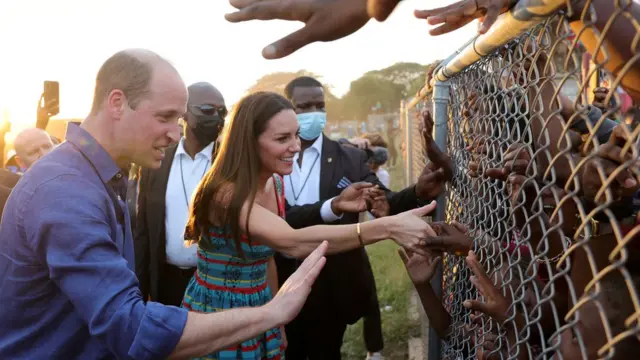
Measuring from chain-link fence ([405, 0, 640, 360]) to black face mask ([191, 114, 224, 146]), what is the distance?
80.4 inches

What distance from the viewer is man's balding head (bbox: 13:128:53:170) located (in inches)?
198

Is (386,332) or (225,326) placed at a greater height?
(225,326)

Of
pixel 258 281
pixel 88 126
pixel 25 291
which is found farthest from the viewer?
pixel 258 281

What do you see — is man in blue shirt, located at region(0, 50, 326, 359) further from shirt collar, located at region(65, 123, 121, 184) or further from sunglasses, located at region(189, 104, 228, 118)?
sunglasses, located at region(189, 104, 228, 118)

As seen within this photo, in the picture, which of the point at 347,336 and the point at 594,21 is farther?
the point at 347,336

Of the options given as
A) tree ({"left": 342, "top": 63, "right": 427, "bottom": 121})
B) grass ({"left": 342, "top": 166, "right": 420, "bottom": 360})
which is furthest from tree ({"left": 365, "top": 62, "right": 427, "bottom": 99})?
grass ({"left": 342, "top": 166, "right": 420, "bottom": 360})

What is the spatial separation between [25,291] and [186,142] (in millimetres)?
2348

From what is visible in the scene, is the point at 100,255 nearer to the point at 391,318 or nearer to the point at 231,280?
the point at 231,280

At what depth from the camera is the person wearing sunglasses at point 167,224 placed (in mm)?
3578

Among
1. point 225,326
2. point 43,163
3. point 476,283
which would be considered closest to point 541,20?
point 476,283

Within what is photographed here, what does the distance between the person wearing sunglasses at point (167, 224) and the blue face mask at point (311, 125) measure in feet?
2.32

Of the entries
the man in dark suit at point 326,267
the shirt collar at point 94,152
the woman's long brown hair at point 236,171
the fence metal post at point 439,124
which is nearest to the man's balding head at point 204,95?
the man in dark suit at point 326,267

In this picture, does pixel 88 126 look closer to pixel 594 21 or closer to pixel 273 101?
pixel 273 101

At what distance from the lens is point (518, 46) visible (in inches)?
58.6
